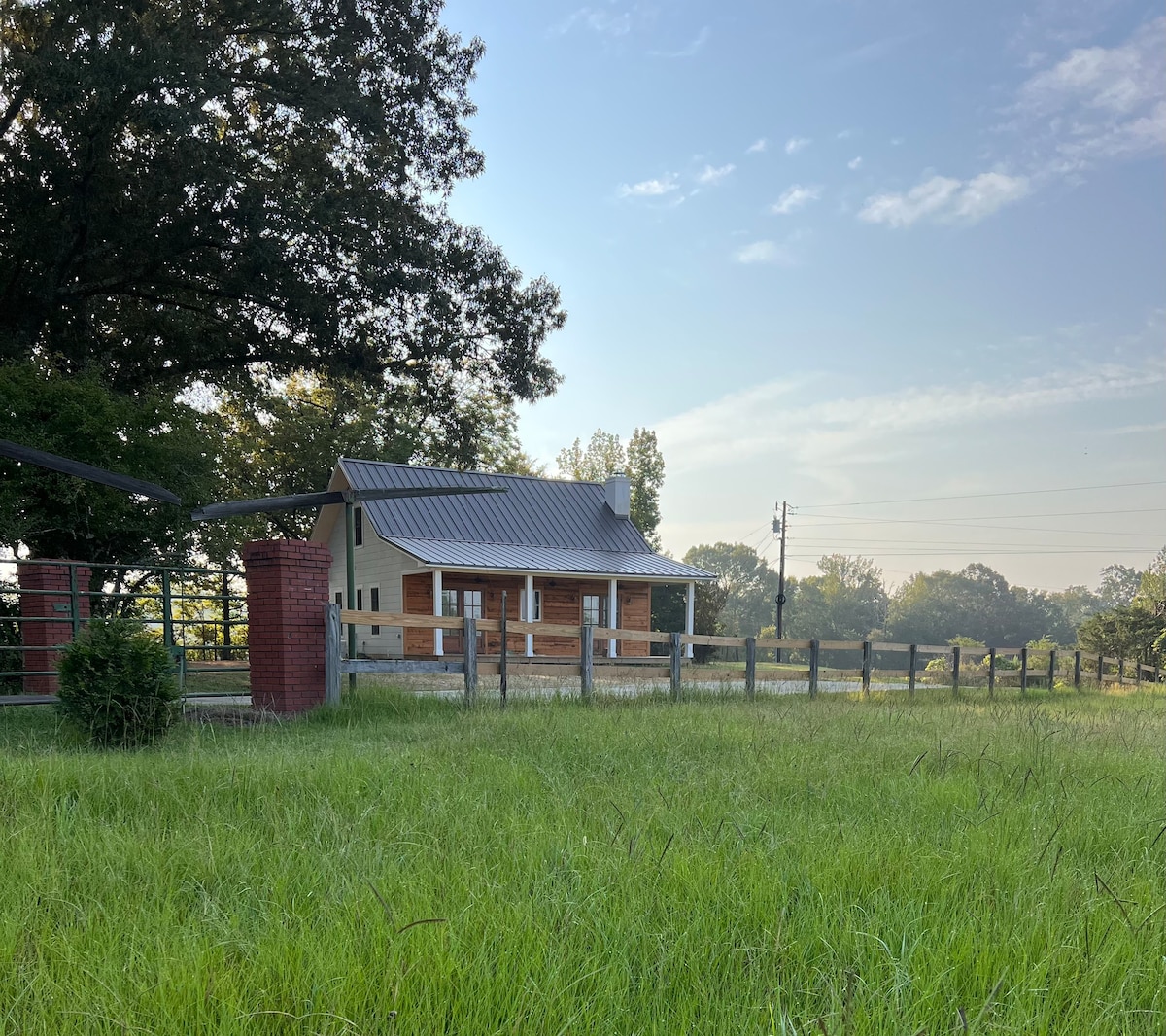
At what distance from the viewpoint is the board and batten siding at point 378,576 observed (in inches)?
1083

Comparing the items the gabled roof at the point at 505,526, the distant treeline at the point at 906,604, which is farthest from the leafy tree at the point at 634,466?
the distant treeline at the point at 906,604

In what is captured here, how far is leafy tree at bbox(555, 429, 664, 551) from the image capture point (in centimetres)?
4622

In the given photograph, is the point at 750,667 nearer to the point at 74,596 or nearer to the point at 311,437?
the point at 74,596

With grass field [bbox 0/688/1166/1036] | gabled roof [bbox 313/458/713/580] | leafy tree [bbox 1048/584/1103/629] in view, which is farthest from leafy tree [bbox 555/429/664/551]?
leafy tree [bbox 1048/584/1103/629]

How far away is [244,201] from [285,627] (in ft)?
38.9

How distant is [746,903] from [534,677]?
1037cm

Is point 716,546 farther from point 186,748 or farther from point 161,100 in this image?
point 186,748

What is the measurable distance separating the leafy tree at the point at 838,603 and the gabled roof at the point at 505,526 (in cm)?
5669

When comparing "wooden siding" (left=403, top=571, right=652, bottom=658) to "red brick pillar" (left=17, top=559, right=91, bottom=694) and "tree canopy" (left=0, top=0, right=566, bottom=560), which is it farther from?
"red brick pillar" (left=17, top=559, right=91, bottom=694)

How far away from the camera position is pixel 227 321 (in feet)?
73.5

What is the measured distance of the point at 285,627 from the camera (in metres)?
10.5

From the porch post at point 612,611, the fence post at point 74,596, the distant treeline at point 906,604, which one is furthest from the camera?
the distant treeline at point 906,604

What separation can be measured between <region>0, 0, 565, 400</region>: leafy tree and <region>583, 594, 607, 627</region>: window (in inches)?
348

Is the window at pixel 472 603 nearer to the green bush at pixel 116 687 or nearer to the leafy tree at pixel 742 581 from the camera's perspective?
the green bush at pixel 116 687
